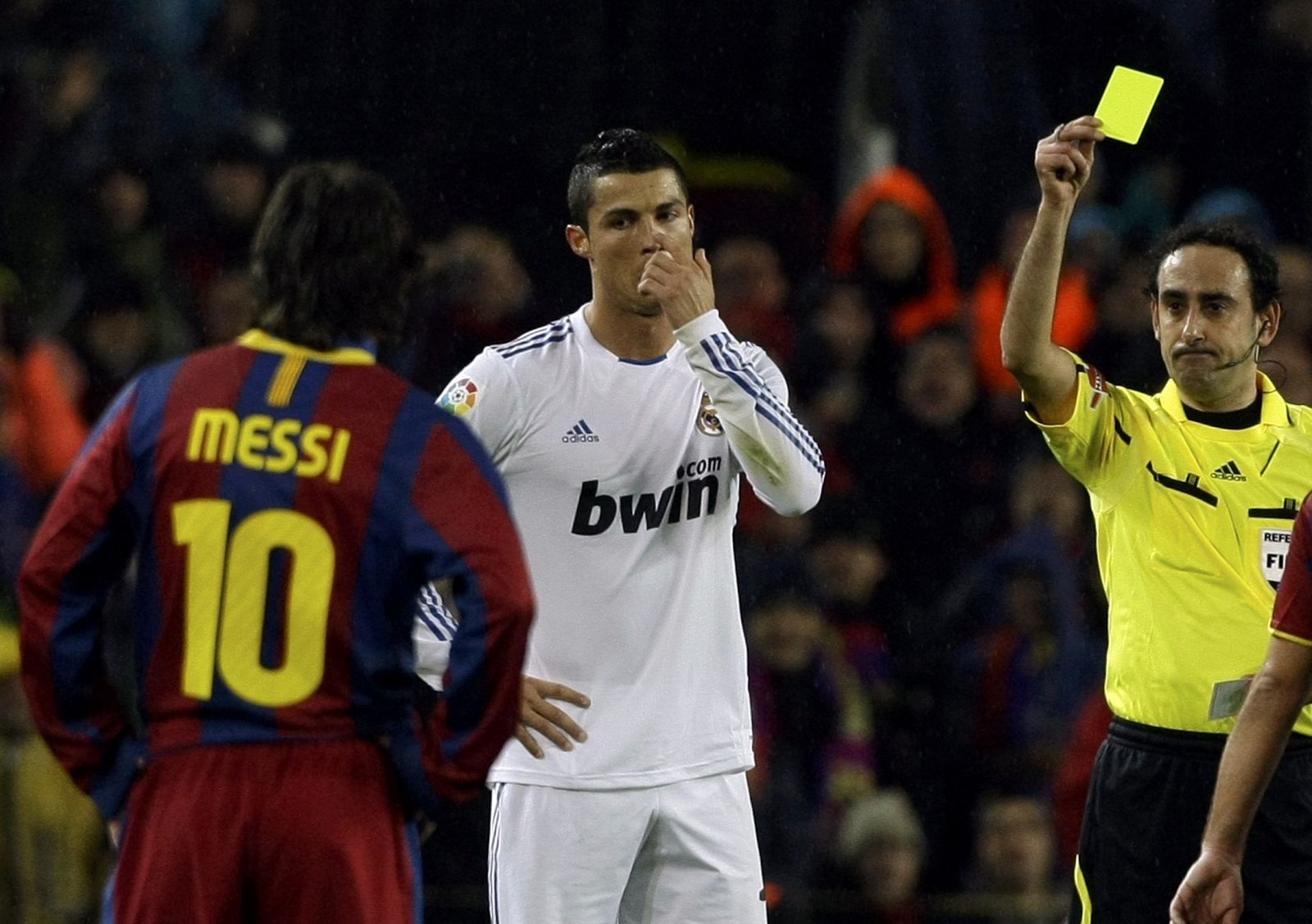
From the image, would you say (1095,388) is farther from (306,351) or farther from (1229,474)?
(306,351)

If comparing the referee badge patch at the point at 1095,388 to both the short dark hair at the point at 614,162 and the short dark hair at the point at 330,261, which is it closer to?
the short dark hair at the point at 614,162

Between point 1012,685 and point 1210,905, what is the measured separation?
3.83 meters

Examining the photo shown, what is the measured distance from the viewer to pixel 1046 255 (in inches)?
163

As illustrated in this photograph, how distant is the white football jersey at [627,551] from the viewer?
4.25 meters

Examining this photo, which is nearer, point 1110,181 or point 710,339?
point 710,339

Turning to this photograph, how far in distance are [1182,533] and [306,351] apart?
1952 mm

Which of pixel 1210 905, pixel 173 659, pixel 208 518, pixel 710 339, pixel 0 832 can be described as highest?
pixel 710 339

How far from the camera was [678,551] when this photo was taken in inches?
170

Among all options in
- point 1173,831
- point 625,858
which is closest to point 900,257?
point 1173,831

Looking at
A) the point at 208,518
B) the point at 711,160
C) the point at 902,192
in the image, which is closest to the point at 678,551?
the point at 208,518

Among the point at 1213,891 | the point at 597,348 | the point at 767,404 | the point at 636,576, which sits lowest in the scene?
the point at 1213,891

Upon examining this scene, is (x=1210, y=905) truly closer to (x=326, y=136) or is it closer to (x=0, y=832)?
(x=0, y=832)

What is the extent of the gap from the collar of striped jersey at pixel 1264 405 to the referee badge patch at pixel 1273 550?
25cm

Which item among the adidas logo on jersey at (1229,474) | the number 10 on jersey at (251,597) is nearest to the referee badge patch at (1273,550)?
the adidas logo on jersey at (1229,474)
